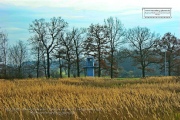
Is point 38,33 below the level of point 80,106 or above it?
above

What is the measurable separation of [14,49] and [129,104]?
147 ft

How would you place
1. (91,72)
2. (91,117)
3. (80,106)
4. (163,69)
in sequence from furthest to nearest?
1. (163,69)
2. (91,72)
3. (80,106)
4. (91,117)

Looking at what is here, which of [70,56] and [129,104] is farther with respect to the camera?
[70,56]

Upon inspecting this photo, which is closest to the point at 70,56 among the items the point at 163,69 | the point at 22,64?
the point at 22,64

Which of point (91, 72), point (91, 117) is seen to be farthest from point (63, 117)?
point (91, 72)

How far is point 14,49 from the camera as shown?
51281mm

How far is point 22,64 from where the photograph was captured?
50.3 metres

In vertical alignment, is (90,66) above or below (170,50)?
below

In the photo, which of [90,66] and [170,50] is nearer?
[90,66]

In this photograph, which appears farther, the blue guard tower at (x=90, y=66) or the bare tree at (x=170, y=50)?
the bare tree at (x=170, y=50)

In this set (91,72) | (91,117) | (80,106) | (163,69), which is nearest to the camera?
(91,117)

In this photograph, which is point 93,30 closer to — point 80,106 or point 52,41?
point 52,41

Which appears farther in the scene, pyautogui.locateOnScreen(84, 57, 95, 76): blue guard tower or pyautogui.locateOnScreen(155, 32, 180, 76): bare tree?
pyautogui.locateOnScreen(155, 32, 180, 76): bare tree

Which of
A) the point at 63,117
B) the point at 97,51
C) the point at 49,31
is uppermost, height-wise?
the point at 49,31
